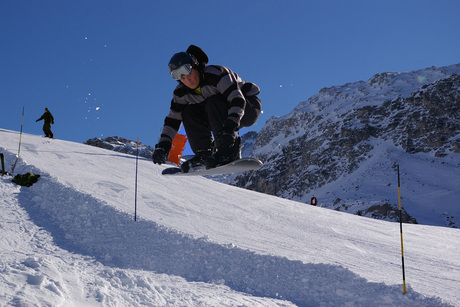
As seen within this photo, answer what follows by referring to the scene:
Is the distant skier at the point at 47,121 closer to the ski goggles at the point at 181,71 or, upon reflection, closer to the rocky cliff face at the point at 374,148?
the ski goggles at the point at 181,71

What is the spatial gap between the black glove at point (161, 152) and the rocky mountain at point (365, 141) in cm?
4982

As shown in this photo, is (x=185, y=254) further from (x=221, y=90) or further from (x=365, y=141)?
(x=365, y=141)

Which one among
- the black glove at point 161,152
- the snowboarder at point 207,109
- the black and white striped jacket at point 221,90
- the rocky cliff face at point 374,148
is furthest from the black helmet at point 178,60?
the rocky cliff face at point 374,148

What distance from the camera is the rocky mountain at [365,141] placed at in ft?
234

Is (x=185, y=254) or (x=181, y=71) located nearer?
(x=181, y=71)

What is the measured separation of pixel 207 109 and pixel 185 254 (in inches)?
188

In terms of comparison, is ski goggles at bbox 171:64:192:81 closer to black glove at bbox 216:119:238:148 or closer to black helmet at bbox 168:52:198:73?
black helmet at bbox 168:52:198:73

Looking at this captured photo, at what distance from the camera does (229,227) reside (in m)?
9.72

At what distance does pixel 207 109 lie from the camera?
141 inches

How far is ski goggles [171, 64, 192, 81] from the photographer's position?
324cm

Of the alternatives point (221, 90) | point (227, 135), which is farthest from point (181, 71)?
point (227, 135)

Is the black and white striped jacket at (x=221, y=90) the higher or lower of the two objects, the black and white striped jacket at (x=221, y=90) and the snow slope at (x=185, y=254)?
the higher

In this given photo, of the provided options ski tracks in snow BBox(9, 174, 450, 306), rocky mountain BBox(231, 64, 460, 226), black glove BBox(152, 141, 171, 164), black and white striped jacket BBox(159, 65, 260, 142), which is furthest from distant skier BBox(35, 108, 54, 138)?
rocky mountain BBox(231, 64, 460, 226)

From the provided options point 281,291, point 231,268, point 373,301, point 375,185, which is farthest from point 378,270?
point 375,185
